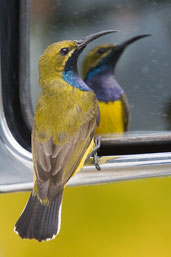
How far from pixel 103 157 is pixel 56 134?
0.23 meters

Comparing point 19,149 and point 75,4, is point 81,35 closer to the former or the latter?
point 75,4

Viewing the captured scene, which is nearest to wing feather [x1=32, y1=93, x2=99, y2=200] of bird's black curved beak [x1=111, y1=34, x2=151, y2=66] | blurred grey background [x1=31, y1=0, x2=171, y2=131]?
blurred grey background [x1=31, y1=0, x2=171, y2=131]

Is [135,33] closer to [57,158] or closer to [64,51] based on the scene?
[64,51]

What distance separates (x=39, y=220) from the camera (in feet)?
7.69

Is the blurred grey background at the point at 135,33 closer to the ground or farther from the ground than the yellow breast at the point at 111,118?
farther from the ground

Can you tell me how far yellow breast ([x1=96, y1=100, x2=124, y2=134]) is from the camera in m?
3.93

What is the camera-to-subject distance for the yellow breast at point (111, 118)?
12.9ft

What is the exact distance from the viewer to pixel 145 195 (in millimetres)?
2531

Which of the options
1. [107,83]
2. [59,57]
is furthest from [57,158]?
[107,83]

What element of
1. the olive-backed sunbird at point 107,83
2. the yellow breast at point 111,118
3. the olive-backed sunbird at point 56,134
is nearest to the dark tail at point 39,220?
the olive-backed sunbird at point 56,134

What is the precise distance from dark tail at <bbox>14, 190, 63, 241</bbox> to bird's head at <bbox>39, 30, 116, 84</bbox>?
0.83 m

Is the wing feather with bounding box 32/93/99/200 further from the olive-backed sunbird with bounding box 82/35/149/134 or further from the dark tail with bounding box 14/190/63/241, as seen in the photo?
the olive-backed sunbird with bounding box 82/35/149/134

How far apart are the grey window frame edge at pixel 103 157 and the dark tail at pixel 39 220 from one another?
0.11 m

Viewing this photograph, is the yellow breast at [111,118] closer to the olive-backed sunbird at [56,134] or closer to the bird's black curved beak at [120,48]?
the bird's black curved beak at [120,48]
